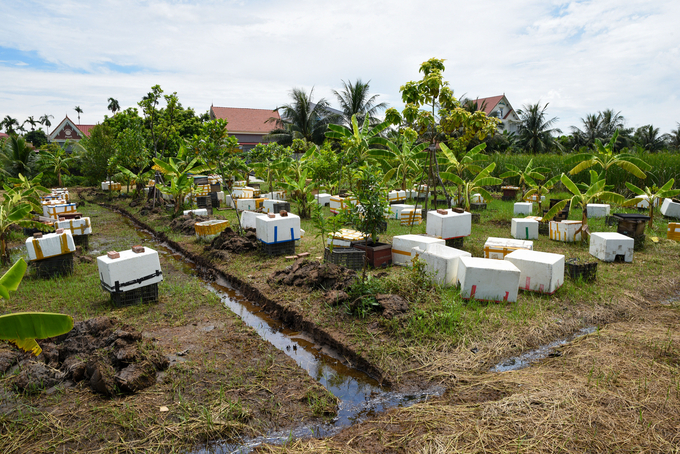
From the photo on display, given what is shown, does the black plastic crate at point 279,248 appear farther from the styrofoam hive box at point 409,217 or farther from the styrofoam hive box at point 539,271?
the styrofoam hive box at point 539,271

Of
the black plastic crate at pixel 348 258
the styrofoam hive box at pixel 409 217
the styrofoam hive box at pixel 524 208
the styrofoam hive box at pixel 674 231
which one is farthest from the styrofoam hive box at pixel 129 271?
the styrofoam hive box at pixel 674 231

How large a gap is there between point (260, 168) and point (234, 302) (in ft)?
38.1

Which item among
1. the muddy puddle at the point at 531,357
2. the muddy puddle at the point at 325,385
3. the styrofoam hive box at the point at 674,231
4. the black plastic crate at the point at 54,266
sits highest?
the styrofoam hive box at the point at 674,231

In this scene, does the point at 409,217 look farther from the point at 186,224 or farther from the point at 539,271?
the point at 186,224

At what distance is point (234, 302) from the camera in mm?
7551

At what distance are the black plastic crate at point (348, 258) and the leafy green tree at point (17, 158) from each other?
89.4ft

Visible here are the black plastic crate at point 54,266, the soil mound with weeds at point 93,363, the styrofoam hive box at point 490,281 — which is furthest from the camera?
the black plastic crate at point 54,266

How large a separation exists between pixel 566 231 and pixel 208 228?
376 inches

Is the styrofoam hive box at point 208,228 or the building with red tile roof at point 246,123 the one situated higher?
the building with red tile roof at point 246,123

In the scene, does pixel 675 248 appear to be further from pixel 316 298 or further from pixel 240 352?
pixel 240 352

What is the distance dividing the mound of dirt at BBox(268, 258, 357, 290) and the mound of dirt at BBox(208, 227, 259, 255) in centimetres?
235

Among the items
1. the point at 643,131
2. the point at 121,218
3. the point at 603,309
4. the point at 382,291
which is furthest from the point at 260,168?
the point at 643,131

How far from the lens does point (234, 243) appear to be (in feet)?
33.2

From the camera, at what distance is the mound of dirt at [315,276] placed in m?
6.95
